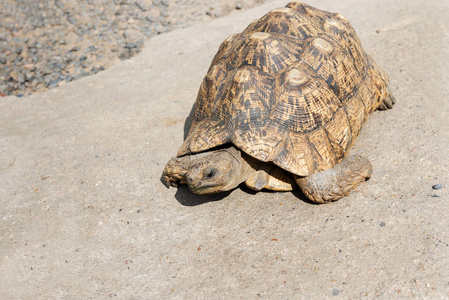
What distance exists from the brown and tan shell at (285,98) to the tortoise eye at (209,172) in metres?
0.26

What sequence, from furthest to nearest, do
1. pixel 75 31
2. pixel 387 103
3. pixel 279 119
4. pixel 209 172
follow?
pixel 75 31 < pixel 387 103 < pixel 279 119 < pixel 209 172

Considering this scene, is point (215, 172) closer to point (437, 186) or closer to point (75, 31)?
point (437, 186)

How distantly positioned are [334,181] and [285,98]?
0.81 meters

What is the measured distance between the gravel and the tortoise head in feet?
12.5

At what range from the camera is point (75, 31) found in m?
7.12

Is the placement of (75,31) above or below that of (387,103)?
below

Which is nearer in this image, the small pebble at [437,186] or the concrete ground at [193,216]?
the concrete ground at [193,216]

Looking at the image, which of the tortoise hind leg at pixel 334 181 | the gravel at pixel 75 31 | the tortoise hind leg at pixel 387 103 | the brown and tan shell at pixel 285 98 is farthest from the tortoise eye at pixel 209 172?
the gravel at pixel 75 31

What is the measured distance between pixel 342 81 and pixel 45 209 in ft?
10.1

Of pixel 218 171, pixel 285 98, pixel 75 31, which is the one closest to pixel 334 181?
pixel 285 98

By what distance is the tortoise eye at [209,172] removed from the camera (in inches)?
123

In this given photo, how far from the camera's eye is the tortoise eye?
3115 millimetres

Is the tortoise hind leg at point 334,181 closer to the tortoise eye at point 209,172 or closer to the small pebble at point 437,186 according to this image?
the small pebble at point 437,186

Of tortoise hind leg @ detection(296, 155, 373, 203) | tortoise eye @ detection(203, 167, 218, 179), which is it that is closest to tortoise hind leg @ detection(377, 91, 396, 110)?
tortoise hind leg @ detection(296, 155, 373, 203)
